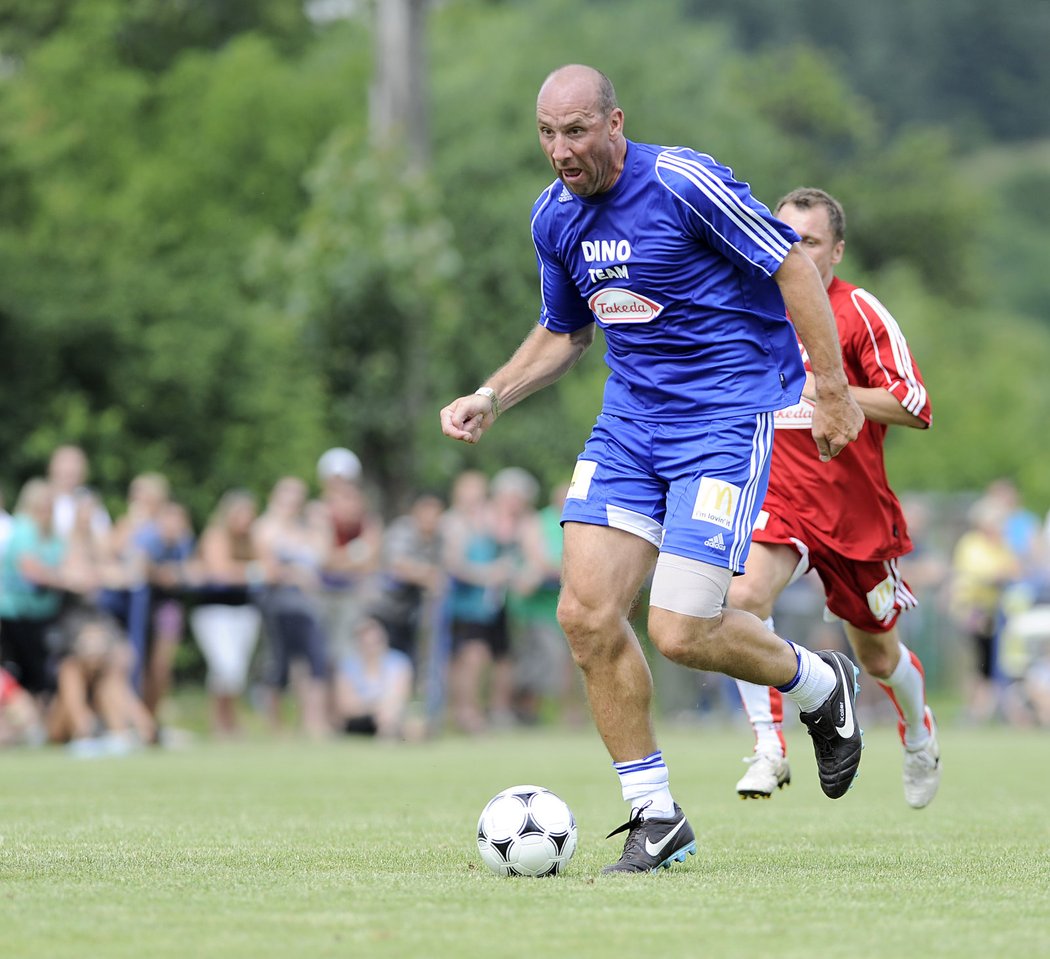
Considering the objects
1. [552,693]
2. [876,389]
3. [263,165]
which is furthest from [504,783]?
[263,165]

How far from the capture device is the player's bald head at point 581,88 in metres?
6.32

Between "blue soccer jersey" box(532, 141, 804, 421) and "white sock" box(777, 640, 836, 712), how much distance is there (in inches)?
36.1

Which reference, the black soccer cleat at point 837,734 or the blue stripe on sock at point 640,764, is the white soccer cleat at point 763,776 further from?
the blue stripe on sock at point 640,764

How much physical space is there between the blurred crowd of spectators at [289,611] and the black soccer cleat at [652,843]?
9.17 meters

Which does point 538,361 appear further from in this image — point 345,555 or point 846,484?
point 345,555

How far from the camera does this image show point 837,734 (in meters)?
7.09

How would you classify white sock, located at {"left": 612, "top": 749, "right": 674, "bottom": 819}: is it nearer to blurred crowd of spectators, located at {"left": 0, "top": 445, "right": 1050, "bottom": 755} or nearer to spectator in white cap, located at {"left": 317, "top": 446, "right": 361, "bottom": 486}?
blurred crowd of spectators, located at {"left": 0, "top": 445, "right": 1050, "bottom": 755}

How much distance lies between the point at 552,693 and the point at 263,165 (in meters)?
20.7

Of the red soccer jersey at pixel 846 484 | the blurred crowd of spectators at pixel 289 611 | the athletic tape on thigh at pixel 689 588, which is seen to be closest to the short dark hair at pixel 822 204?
the red soccer jersey at pixel 846 484

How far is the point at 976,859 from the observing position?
22.5 ft

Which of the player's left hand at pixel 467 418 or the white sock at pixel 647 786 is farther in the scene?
the player's left hand at pixel 467 418

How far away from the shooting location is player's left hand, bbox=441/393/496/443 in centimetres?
672

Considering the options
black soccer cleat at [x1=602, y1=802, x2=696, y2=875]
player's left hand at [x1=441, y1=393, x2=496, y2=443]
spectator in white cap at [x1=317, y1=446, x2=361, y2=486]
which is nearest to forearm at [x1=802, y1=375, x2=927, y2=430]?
player's left hand at [x1=441, y1=393, x2=496, y2=443]

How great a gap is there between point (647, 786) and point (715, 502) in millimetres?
977
